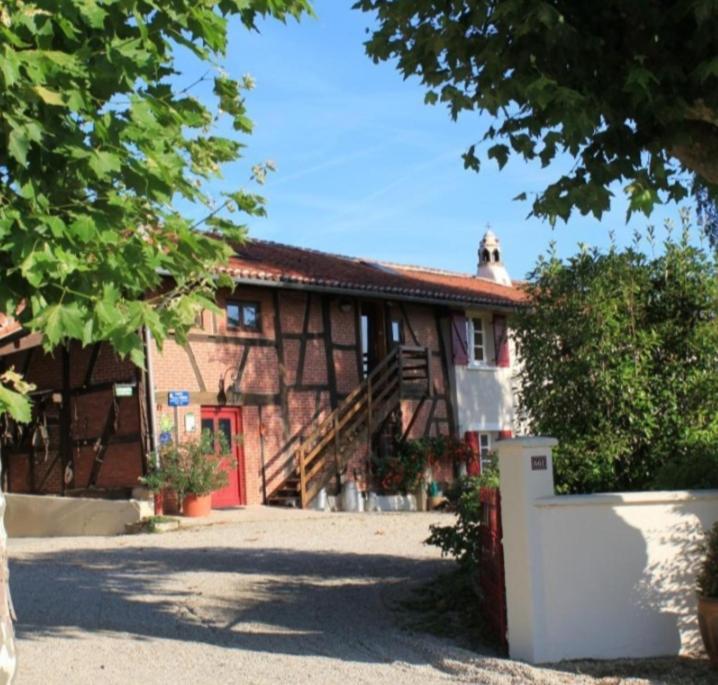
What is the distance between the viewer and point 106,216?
4.97m

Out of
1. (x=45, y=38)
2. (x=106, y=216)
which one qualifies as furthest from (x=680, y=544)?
(x=45, y=38)

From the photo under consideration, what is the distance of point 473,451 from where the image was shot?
80.2 feet

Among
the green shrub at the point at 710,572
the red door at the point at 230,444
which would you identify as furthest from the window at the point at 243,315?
the green shrub at the point at 710,572

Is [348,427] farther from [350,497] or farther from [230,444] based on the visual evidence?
[230,444]

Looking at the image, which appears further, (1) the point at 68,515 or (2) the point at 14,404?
(1) the point at 68,515

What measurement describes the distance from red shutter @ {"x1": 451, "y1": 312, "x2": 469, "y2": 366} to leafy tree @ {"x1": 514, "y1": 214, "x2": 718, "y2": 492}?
15243 mm

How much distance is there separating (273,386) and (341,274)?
3428mm

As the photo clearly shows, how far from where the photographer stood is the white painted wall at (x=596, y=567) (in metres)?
7.42

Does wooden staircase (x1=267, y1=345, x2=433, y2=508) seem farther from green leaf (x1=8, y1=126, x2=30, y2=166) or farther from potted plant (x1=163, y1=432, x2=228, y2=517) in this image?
green leaf (x1=8, y1=126, x2=30, y2=166)

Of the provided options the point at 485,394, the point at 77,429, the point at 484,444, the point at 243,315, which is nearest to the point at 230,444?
the point at 243,315

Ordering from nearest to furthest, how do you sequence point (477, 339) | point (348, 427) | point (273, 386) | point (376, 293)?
point (273, 386) → point (348, 427) → point (376, 293) → point (477, 339)

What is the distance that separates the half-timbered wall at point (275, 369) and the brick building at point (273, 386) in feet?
0.09

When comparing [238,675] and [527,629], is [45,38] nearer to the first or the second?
[238,675]

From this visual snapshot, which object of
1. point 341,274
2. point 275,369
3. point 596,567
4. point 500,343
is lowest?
point 596,567
